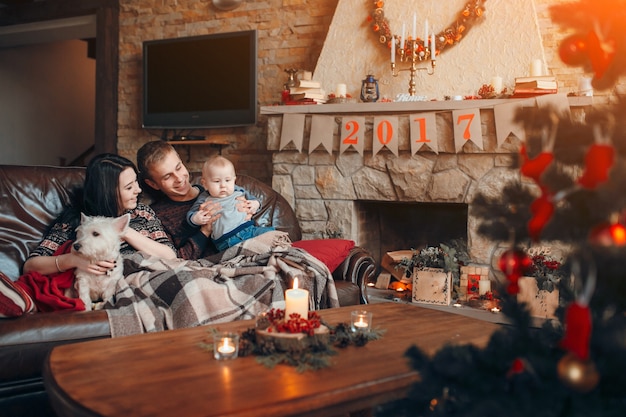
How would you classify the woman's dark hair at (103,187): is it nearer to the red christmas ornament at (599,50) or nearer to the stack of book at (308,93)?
the stack of book at (308,93)

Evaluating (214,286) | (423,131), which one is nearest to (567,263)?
(214,286)

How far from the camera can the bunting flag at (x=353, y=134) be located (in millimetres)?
3883

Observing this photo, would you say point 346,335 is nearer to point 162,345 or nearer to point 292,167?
point 162,345

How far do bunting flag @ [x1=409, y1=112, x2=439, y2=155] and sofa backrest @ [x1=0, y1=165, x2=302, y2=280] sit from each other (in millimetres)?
1949

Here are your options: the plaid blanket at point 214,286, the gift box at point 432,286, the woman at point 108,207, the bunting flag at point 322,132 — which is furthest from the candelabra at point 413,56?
the woman at point 108,207

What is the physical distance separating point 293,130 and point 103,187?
1.82m

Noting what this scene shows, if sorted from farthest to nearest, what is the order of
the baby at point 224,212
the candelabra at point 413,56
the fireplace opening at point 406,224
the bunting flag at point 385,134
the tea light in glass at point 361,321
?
the fireplace opening at point 406,224, the candelabra at point 413,56, the bunting flag at point 385,134, the baby at point 224,212, the tea light in glass at point 361,321

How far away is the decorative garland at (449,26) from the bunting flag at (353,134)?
635 millimetres

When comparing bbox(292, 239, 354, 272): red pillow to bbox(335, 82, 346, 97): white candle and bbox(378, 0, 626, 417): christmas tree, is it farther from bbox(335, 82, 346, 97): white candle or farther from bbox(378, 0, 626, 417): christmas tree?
bbox(378, 0, 626, 417): christmas tree

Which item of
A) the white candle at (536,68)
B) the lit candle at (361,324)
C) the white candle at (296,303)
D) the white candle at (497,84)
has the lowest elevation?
the lit candle at (361,324)

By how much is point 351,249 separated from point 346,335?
48.9 inches

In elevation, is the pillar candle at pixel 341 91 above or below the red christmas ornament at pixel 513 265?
above

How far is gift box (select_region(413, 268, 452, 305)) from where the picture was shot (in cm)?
355

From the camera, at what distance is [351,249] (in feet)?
9.48
